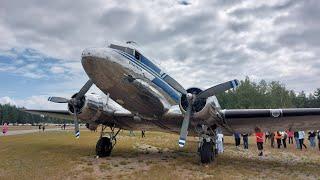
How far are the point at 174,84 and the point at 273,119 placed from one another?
4.74 metres

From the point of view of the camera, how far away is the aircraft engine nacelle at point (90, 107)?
1728 centimetres

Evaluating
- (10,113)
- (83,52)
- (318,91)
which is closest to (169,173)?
(83,52)

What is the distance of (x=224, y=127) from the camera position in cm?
1639

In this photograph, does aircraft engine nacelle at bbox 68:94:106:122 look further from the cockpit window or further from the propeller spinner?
the propeller spinner

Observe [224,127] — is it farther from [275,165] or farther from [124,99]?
[124,99]

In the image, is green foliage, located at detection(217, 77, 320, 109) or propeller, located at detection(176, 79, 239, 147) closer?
Answer: propeller, located at detection(176, 79, 239, 147)

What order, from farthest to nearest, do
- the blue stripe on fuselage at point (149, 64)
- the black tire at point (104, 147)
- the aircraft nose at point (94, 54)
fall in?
the black tire at point (104, 147) → the blue stripe on fuselage at point (149, 64) → the aircraft nose at point (94, 54)

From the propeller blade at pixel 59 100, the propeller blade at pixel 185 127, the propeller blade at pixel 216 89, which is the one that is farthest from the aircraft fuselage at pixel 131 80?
the propeller blade at pixel 59 100

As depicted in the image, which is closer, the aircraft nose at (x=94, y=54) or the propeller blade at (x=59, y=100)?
the aircraft nose at (x=94, y=54)

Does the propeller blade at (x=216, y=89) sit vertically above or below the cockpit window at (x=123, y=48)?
below

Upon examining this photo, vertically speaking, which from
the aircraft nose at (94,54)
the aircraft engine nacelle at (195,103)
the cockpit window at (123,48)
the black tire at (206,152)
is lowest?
the black tire at (206,152)

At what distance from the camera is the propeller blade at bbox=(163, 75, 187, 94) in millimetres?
14344

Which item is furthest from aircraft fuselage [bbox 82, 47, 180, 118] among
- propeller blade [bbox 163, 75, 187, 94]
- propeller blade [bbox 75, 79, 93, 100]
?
propeller blade [bbox 75, 79, 93, 100]

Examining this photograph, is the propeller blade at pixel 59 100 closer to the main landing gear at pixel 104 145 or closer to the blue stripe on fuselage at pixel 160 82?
the main landing gear at pixel 104 145
